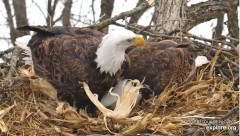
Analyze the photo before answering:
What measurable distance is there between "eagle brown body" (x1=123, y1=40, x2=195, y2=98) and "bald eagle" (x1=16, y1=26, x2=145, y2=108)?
6.9 inches

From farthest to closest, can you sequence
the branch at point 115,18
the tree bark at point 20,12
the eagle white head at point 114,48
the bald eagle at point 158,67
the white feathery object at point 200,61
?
the tree bark at point 20,12, the branch at point 115,18, the white feathery object at point 200,61, the bald eagle at point 158,67, the eagle white head at point 114,48

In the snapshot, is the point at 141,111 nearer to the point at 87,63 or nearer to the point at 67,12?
the point at 87,63

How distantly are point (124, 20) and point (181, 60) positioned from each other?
823 millimetres

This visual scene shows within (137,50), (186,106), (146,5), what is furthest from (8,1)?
(186,106)

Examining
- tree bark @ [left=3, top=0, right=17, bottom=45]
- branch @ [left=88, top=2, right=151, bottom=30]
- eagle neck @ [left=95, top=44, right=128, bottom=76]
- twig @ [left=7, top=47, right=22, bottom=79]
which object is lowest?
tree bark @ [left=3, top=0, right=17, bottom=45]

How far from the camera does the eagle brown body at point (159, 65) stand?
3688 mm

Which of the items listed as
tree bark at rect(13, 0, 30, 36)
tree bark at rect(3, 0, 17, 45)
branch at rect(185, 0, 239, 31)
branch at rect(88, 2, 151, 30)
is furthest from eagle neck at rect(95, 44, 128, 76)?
tree bark at rect(3, 0, 17, 45)

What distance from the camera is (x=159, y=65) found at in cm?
373

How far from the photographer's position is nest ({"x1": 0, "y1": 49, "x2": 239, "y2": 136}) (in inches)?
117

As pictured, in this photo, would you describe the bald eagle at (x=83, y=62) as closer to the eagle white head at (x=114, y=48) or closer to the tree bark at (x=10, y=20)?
the eagle white head at (x=114, y=48)

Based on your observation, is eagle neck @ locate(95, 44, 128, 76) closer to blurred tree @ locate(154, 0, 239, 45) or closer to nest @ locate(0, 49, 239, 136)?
nest @ locate(0, 49, 239, 136)

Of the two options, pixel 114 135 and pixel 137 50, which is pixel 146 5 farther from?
pixel 114 135

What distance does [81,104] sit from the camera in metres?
3.54

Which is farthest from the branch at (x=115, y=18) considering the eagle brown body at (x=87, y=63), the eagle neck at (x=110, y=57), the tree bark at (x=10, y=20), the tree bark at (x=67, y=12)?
the tree bark at (x=10, y=20)
